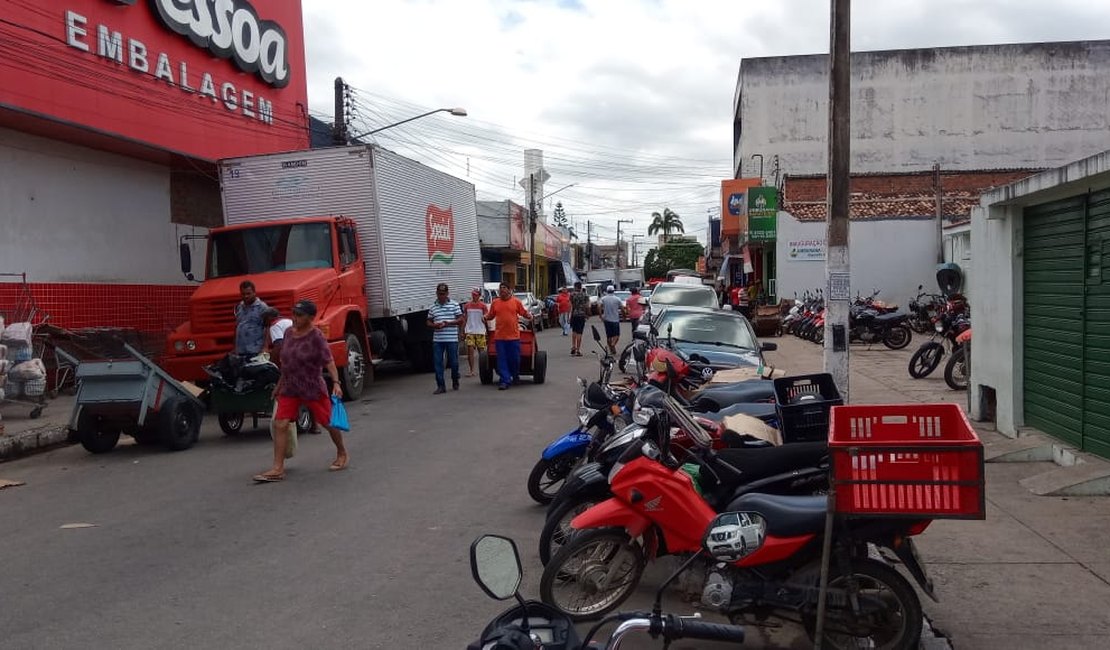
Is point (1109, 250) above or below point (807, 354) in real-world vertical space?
above

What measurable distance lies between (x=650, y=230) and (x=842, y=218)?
11056 centimetres

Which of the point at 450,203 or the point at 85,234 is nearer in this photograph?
the point at 85,234

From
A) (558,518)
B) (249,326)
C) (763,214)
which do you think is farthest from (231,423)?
(763,214)

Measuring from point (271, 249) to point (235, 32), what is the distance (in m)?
9.02

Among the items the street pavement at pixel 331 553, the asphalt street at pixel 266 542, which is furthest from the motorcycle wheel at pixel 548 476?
the street pavement at pixel 331 553

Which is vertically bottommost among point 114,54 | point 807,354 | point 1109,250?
point 807,354

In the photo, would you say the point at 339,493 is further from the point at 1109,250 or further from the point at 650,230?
the point at 650,230

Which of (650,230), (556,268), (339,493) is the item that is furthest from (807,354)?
(650,230)

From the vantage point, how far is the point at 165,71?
18188 millimetres

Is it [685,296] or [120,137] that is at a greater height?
[120,137]

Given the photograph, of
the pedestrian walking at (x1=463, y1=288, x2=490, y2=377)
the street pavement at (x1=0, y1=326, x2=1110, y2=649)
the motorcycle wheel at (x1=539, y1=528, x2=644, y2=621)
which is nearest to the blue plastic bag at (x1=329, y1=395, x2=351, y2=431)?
the street pavement at (x1=0, y1=326, x2=1110, y2=649)

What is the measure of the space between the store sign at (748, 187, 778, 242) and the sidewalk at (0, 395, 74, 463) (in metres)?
24.9

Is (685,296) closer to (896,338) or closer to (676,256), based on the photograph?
(896,338)

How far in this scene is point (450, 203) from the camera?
19875 millimetres
